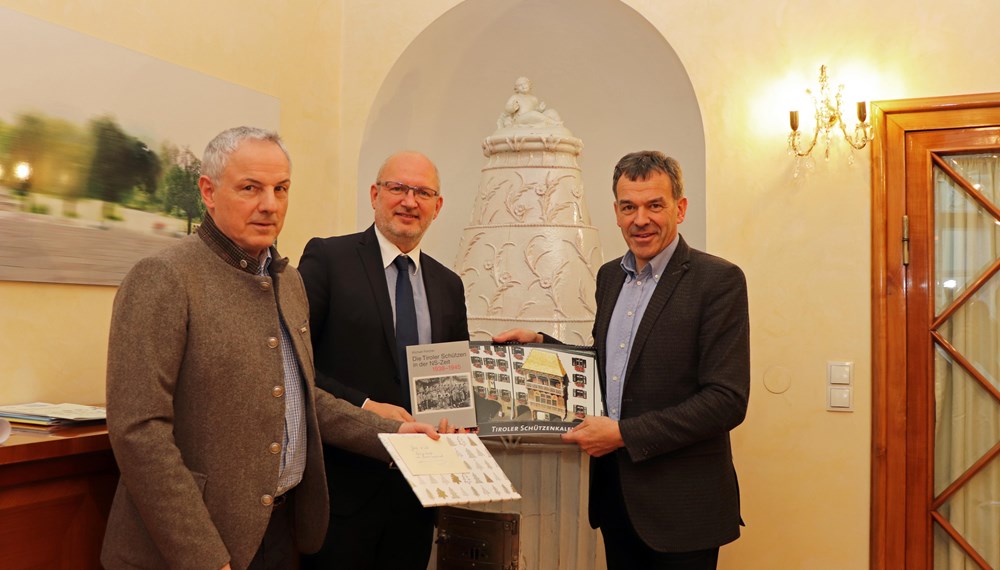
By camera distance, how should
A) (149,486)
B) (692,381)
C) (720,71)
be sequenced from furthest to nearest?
(720,71)
(692,381)
(149,486)

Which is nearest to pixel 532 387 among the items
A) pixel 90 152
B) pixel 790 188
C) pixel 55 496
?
pixel 55 496

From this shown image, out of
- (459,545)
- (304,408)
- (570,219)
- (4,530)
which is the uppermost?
(570,219)

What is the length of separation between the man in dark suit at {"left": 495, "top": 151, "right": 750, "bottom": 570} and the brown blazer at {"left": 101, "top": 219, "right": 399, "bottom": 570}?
0.90m

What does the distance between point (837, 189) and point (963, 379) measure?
34.5 inches

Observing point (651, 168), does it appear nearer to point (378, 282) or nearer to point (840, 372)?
point (378, 282)

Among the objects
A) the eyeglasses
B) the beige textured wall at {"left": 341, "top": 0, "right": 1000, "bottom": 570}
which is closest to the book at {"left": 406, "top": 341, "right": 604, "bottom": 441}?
the eyeglasses

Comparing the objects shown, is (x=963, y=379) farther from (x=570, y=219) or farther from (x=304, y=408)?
(x=304, y=408)

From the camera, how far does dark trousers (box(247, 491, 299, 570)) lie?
1.85 meters

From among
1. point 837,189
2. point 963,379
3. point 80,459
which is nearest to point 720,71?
point 837,189

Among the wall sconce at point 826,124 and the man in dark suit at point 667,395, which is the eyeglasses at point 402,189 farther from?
the wall sconce at point 826,124

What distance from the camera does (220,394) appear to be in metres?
1.74

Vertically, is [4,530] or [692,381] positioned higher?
[692,381]

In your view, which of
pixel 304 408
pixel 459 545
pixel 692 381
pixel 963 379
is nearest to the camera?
pixel 304 408

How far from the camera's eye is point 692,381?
240 cm
